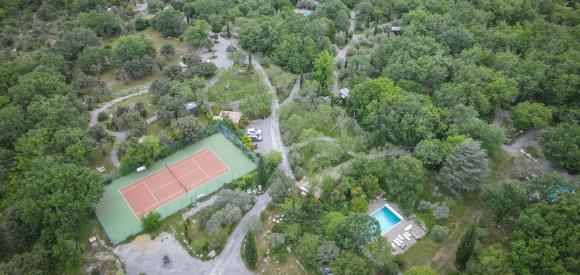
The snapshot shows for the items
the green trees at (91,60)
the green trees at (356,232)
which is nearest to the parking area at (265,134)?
the green trees at (356,232)

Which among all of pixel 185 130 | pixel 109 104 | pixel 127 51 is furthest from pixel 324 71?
pixel 109 104

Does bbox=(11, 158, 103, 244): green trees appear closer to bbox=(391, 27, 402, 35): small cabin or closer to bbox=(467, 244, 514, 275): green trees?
bbox=(467, 244, 514, 275): green trees

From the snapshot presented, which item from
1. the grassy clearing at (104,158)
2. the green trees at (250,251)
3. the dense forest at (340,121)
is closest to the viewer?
the green trees at (250,251)

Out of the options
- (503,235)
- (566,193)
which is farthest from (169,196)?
(566,193)

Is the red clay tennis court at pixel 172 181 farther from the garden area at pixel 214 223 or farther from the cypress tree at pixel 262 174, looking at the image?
the cypress tree at pixel 262 174

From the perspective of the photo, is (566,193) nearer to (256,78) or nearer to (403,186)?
(403,186)

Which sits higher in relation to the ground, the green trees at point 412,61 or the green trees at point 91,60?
the green trees at point 412,61
